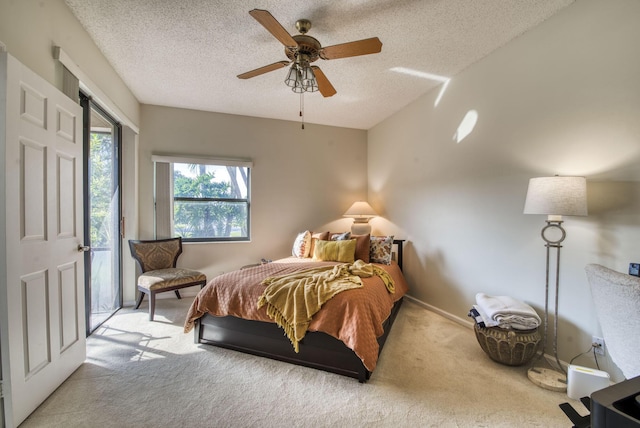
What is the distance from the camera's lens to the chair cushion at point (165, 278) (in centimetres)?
320

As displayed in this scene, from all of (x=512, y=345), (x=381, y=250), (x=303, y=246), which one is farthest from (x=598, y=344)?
(x=303, y=246)

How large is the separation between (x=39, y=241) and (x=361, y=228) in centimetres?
384

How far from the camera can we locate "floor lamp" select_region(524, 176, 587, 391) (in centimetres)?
192

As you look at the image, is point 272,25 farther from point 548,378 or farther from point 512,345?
point 548,378

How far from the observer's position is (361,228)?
4.73m

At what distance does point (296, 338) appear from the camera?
217 centimetres

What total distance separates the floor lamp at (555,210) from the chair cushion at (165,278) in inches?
134

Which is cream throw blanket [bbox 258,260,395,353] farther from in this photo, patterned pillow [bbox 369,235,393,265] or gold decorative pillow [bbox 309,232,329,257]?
gold decorative pillow [bbox 309,232,329,257]

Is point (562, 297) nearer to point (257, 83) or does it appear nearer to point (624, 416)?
point (624, 416)

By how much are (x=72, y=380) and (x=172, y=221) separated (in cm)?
242

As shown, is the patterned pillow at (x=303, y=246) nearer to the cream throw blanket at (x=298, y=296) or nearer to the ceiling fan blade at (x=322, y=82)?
the cream throw blanket at (x=298, y=296)

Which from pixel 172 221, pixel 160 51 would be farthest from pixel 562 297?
pixel 172 221

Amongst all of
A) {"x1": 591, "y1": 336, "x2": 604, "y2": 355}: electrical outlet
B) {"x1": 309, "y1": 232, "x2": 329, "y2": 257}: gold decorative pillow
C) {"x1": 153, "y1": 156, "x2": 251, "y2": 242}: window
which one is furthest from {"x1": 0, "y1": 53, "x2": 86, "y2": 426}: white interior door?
{"x1": 591, "y1": 336, "x2": 604, "y2": 355}: electrical outlet

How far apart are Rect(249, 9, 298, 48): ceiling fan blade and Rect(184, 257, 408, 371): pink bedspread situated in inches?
75.7
